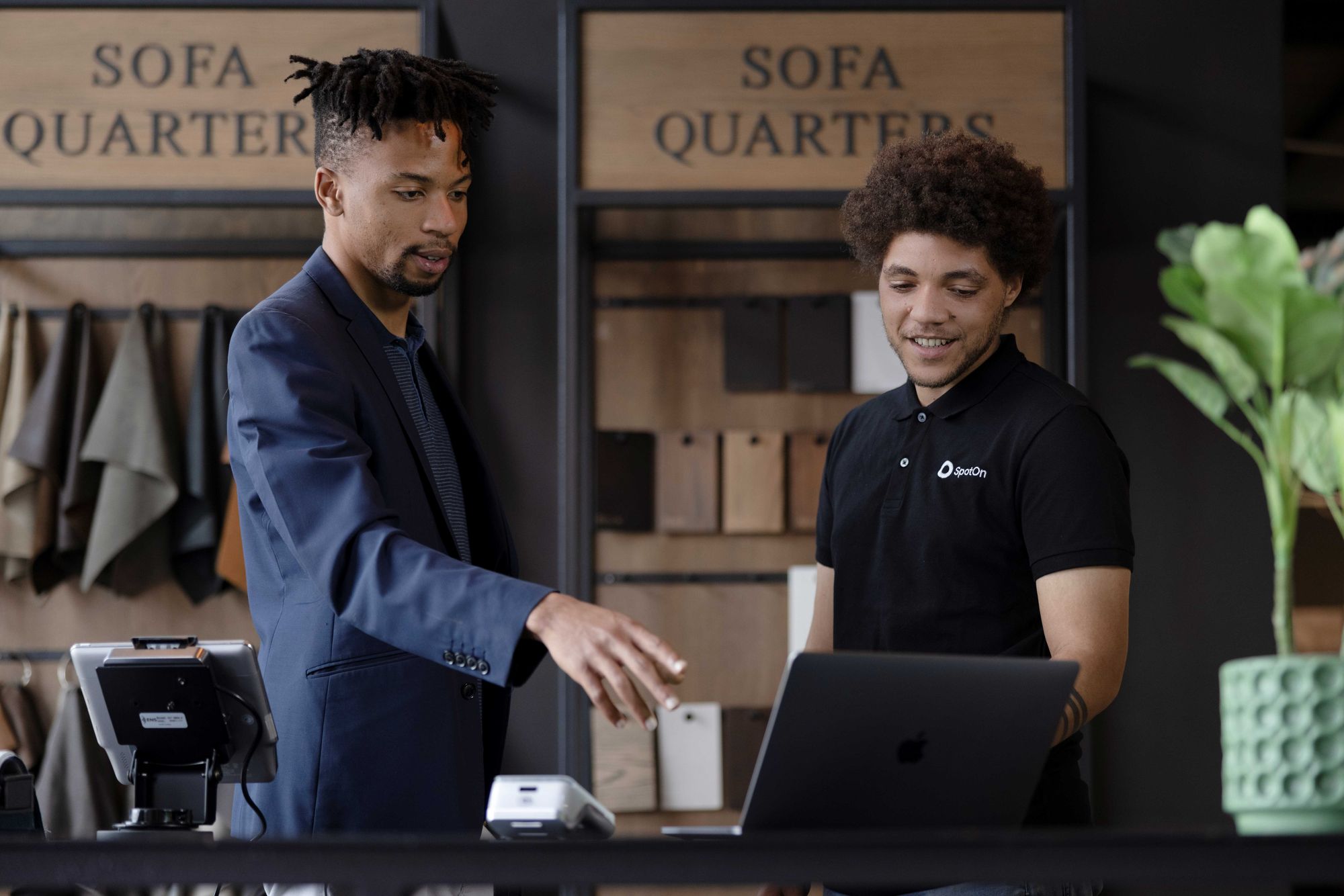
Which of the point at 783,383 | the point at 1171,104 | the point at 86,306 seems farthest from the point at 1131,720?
the point at 86,306

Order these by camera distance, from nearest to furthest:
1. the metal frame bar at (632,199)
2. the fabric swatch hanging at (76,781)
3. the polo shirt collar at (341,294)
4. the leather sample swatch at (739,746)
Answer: the polo shirt collar at (341,294) → the metal frame bar at (632,199) → the fabric swatch hanging at (76,781) → the leather sample swatch at (739,746)

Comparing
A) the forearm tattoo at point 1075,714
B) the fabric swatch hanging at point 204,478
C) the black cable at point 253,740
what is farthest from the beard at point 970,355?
the fabric swatch hanging at point 204,478

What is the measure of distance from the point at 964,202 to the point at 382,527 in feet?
3.04

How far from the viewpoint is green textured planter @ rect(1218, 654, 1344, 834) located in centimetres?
107

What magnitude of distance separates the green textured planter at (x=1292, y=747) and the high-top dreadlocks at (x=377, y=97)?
3.93ft

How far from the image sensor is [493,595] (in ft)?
4.36

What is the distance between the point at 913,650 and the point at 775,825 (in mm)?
593

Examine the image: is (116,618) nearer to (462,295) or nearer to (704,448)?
(462,295)

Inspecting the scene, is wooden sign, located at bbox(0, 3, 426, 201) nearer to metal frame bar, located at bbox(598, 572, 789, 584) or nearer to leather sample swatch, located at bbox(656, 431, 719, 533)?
leather sample swatch, located at bbox(656, 431, 719, 533)

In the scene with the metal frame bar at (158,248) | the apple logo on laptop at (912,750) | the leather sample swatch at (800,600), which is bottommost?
the leather sample swatch at (800,600)

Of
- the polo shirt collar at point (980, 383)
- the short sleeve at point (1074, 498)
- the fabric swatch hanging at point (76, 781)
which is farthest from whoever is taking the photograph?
the fabric swatch hanging at point (76, 781)

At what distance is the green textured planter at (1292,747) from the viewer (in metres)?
1.07

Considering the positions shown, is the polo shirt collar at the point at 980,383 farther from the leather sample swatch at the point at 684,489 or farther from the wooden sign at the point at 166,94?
the wooden sign at the point at 166,94

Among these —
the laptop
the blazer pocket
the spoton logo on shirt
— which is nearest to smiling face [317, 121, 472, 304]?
the blazer pocket
